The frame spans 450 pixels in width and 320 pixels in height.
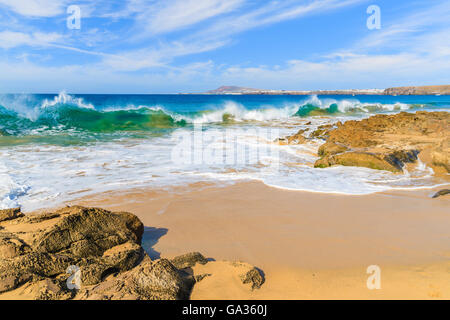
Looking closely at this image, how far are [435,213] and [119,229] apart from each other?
4067 millimetres

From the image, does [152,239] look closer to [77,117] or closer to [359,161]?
[359,161]

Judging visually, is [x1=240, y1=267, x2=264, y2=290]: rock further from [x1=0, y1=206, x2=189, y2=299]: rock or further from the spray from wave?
the spray from wave

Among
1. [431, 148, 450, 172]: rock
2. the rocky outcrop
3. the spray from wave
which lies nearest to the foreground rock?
the rocky outcrop

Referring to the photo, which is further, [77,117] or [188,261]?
[77,117]

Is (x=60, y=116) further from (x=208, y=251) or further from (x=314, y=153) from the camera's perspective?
(x=208, y=251)

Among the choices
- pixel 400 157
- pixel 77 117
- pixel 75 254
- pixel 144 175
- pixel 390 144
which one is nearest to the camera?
pixel 75 254

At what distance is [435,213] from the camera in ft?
13.6

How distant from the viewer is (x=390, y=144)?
906cm

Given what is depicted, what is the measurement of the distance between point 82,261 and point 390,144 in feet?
29.8

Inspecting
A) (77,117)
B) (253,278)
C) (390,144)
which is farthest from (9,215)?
(77,117)

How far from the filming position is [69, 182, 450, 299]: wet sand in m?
2.44

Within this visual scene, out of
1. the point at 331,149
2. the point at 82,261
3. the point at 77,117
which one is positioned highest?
the point at 77,117

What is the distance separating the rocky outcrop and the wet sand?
1769 millimetres
